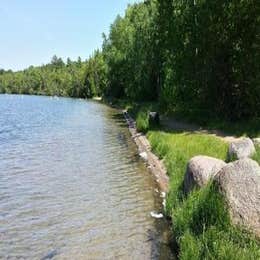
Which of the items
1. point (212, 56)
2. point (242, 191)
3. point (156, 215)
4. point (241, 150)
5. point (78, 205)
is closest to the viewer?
point (242, 191)

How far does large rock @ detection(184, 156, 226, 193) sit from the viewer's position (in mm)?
10664

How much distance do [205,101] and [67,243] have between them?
21.1m

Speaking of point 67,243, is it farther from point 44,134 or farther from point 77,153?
point 44,134

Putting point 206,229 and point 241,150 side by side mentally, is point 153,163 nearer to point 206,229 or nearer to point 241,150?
point 241,150

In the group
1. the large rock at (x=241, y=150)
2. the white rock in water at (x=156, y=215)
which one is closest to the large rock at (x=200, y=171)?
the white rock in water at (x=156, y=215)

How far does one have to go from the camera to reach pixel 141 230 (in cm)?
1152

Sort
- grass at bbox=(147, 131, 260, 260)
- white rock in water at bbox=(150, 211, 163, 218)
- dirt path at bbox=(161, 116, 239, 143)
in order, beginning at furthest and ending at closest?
dirt path at bbox=(161, 116, 239, 143), white rock in water at bbox=(150, 211, 163, 218), grass at bbox=(147, 131, 260, 260)

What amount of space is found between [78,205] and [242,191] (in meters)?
6.64

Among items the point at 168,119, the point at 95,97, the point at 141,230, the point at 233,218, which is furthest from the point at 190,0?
the point at 95,97

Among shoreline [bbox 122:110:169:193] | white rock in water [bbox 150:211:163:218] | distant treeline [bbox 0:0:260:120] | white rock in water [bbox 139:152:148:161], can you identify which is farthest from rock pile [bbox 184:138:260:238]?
distant treeline [bbox 0:0:260:120]

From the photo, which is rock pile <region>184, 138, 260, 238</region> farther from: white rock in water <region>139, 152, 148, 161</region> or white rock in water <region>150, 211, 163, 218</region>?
white rock in water <region>139, 152, 148, 161</region>

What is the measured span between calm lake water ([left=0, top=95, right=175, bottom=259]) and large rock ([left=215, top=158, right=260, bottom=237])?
2.29 m

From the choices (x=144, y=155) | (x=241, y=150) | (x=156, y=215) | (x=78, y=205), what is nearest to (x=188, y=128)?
(x=144, y=155)

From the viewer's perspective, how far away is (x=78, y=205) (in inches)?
542
